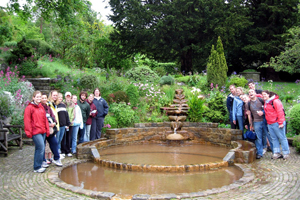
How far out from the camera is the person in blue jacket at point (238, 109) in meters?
8.80

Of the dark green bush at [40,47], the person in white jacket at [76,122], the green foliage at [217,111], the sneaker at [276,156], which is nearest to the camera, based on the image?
the sneaker at [276,156]

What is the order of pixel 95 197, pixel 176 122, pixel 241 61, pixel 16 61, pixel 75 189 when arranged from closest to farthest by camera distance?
pixel 95 197
pixel 75 189
pixel 176 122
pixel 16 61
pixel 241 61

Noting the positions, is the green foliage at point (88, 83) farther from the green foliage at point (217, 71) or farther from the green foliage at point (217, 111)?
the green foliage at point (217, 71)

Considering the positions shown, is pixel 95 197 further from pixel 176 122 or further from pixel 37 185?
Result: pixel 176 122

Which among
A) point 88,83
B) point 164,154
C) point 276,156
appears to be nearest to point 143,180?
point 164,154

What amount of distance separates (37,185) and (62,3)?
8632 millimetres

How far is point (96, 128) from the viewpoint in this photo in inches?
363

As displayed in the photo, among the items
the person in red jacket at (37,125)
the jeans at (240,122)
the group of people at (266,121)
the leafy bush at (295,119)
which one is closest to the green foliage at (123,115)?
the jeans at (240,122)

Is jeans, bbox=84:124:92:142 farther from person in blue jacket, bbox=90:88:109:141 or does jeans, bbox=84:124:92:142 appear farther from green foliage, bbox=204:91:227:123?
green foliage, bbox=204:91:227:123

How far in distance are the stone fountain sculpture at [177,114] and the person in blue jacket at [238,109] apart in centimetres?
216

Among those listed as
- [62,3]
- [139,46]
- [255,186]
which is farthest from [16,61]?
[255,186]

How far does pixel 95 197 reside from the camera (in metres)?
4.60

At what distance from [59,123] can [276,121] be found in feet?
18.4

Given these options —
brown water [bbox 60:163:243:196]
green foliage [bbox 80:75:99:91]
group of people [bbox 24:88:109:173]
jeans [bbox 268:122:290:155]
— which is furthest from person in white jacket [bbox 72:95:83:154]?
green foliage [bbox 80:75:99:91]
